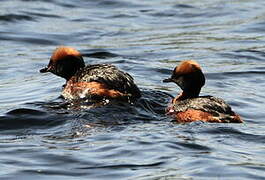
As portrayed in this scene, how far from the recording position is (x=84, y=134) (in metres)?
11.2

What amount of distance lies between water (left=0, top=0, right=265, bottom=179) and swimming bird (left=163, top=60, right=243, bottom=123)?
244mm

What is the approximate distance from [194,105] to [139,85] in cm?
285

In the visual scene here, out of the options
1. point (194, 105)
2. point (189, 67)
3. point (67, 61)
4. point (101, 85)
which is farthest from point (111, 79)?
point (194, 105)

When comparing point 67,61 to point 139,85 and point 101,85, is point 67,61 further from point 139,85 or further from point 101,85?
point 139,85

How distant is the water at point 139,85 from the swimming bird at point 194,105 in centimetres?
24

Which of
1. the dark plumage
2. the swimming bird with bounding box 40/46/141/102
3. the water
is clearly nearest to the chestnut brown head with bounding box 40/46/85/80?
the swimming bird with bounding box 40/46/141/102

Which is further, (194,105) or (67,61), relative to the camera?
(67,61)

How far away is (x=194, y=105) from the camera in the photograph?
12.3 metres

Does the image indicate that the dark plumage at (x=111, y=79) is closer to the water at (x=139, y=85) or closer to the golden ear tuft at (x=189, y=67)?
the water at (x=139, y=85)

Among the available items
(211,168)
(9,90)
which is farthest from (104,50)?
(211,168)

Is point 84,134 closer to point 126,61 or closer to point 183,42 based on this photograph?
point 126,61

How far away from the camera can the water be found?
32.7 ft

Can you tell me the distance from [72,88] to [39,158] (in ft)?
10.6

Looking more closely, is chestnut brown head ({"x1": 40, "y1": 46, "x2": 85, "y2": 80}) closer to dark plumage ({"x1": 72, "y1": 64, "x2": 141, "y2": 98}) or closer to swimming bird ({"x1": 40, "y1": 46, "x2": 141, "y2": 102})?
swimming bird ({"x1": 40, "y1": 46, "x2": 141, "y2": 102})
